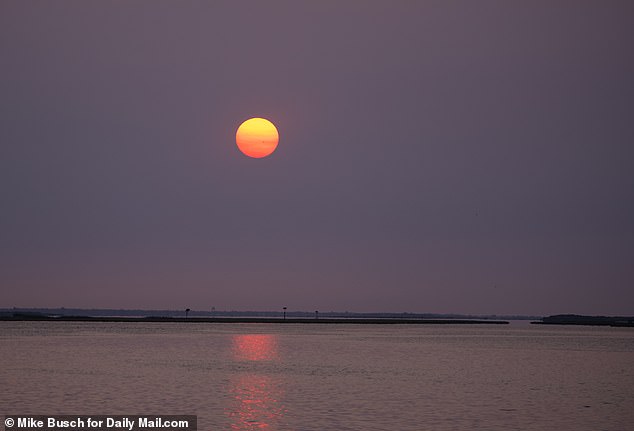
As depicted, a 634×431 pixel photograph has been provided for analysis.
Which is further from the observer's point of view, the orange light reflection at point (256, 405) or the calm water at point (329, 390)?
the calm water at point (329, 390)

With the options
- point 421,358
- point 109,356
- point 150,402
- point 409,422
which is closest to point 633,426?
point 409,422

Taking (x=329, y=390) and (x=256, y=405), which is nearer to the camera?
(x=256, y=405)

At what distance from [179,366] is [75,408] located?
3360 centimetres

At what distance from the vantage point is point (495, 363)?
9319 cm

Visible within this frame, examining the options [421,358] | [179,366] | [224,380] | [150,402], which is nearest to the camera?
[150,402]

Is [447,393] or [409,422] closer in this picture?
[409,422]

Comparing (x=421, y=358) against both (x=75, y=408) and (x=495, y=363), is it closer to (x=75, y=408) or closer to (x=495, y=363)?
(x=495, y=363)

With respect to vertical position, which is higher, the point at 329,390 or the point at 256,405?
the point at 329,390

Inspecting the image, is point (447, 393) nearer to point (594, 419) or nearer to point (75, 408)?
point (594, 419)

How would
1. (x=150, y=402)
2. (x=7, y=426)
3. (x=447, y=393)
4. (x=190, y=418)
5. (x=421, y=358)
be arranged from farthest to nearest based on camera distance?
(x=421, y=358) < (x=447, y=393) < (x=150, y=402) < (x=190, y=418) < (x=7, y=426)

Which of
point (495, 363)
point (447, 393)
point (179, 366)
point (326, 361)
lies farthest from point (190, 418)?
point (495, 363)

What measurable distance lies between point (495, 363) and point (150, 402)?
171 feet

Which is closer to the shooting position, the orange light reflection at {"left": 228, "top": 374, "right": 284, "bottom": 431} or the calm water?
the orange light reflection at {"left": 228, "top": 374, "right": 284, "bottom": 431}

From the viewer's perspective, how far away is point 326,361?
91.1 meters
